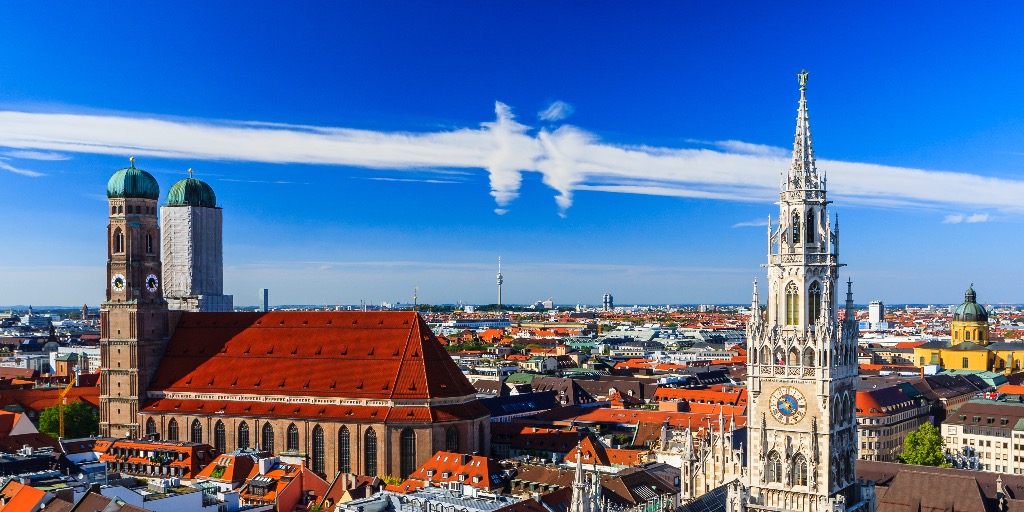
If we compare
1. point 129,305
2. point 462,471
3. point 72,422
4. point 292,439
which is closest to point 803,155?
point 462,471

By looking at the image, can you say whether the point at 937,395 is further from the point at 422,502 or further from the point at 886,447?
the point at 422,502

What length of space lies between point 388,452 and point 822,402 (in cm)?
6428

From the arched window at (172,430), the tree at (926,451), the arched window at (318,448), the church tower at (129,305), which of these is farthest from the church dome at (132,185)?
the tree at (926,451)

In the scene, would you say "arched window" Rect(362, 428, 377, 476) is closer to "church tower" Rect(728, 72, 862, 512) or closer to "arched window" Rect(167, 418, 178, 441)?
"arched window" Rect(167, 418, 178, 441)

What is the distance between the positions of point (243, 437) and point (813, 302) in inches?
3103

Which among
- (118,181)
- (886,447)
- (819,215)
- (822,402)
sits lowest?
(886,447)

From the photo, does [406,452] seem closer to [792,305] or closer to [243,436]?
[243,436]

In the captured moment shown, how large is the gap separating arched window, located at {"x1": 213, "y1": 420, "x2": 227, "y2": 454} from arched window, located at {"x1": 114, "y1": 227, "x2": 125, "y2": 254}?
2277 centimetres

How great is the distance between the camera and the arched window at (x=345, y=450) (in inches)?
4225

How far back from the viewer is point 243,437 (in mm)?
112625

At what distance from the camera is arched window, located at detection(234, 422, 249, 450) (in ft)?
368

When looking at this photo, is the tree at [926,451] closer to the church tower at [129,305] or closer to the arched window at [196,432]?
the arched window at [196,432]

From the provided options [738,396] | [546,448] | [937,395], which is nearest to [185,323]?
[546,448]

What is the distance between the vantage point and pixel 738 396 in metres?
144
